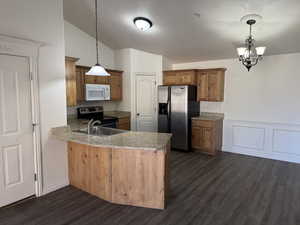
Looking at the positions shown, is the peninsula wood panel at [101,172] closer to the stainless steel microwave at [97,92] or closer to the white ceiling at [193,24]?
the stainless steel microwave at [97,92]

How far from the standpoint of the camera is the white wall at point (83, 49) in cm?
460

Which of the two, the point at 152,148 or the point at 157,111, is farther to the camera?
the point at 157,111

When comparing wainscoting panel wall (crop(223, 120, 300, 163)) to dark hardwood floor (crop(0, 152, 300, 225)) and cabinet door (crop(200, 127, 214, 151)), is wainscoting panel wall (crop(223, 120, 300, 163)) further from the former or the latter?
dark hardwood floor (crop(0, 152, 300, 225))

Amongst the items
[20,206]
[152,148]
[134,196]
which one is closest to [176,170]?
[134,196]

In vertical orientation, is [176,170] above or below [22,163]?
below

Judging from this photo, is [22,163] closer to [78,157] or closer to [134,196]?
[78,157]

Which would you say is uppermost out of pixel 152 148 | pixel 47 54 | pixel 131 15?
pixel 131 15

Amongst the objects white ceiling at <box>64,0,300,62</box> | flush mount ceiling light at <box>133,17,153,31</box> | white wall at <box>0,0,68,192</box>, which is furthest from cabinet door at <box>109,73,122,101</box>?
white wall at <box>0,0,68,192</box>

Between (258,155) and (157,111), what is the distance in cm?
279

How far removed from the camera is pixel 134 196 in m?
2.74

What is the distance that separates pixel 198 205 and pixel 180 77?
3566 mm

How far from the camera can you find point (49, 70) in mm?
3051

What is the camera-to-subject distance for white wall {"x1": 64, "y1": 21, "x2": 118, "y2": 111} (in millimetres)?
4598

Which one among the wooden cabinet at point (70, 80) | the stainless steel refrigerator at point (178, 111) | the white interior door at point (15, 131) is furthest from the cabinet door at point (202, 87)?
the white interior door at point (15, 131)
